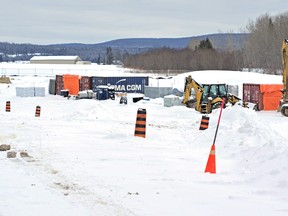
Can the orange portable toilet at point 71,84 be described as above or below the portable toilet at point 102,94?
above

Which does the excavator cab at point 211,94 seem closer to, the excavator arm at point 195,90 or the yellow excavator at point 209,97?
the yellow excavator at point 209,97

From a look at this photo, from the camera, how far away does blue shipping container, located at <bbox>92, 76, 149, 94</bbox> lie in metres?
53.8

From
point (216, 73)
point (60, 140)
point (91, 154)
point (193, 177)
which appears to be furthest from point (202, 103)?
point (216, 73)

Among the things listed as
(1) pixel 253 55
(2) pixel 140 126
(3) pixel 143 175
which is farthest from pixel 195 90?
(1) pixel 253 55

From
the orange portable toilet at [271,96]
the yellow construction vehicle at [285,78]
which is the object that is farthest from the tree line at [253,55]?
the yellow construction vehicle at [285,78]

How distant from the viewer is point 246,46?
11388 centimetres

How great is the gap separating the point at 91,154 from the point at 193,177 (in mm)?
3288

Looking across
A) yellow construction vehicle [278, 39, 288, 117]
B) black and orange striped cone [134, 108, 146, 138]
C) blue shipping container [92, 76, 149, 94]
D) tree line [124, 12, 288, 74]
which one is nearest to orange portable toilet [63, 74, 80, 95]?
blue shipping container [92, 76, 149, 94]

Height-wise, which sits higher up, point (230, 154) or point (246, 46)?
point (246, 46)

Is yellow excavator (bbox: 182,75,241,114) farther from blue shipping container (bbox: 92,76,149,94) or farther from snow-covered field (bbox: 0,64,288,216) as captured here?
blue shipping container (bbox: 92,76,149,94)

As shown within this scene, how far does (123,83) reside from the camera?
178 feet

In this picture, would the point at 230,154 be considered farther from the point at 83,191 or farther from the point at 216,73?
the point at 216,73

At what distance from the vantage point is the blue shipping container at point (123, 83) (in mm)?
53781

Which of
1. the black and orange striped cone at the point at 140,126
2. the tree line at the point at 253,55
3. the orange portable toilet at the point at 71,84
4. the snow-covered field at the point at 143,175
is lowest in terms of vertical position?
the snow-covered field at the point at 143,175
